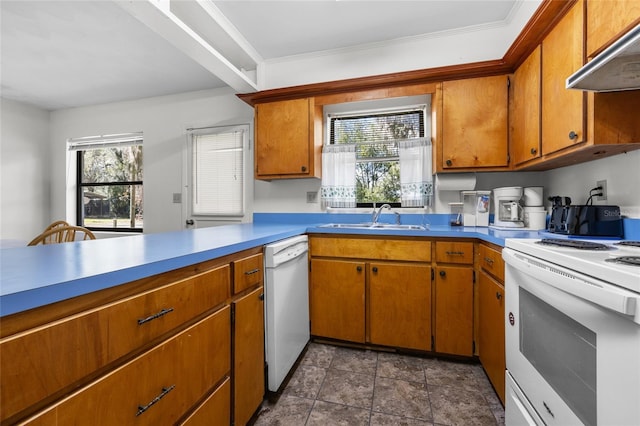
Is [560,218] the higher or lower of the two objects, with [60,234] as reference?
higher

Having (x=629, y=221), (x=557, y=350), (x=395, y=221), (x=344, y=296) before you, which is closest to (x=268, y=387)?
(x=344, y=296)

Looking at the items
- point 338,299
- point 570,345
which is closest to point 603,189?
point 570,345

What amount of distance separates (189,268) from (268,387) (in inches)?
37.6

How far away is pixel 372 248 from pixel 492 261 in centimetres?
74

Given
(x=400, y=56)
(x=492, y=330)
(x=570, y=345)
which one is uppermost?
(x=400, y=56)

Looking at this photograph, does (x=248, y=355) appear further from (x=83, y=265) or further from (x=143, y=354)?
(x=83, y=265)

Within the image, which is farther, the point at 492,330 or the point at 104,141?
the point at 104,141

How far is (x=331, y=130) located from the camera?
2.71m

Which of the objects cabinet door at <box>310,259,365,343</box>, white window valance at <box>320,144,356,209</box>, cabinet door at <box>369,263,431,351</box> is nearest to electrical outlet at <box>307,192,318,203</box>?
white window valance at <box>320,144,356,209</box>

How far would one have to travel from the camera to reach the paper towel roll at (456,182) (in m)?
2.17

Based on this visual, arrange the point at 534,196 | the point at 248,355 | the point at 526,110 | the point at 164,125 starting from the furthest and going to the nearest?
the point at 164,125 → the point at 534,196 → the point at 526,110 → the point at 248,355

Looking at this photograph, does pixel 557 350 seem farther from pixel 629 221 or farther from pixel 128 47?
pixel 128 47

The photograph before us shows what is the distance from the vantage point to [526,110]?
176cm

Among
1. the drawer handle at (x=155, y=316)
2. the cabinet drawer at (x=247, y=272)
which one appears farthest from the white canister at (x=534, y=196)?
the drawer handle at (x=155, y=316)
